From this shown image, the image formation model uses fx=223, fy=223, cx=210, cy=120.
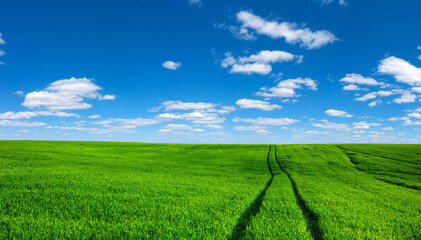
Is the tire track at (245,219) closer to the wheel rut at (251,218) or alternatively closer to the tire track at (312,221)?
the wheel rut at (251,218)

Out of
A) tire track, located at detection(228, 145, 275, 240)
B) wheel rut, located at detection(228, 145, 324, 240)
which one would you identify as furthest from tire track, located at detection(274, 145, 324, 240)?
tire track, located at detection(228, 145, 275, 240)

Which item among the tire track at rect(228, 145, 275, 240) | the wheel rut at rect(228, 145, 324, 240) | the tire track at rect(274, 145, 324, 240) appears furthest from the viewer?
the tire track at rect(274, 145, 324, 240)

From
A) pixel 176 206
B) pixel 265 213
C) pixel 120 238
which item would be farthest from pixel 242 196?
pixel 120 238

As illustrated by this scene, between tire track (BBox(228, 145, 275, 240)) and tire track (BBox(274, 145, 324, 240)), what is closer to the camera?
tire track (BBox(228, 145, 275, 240))

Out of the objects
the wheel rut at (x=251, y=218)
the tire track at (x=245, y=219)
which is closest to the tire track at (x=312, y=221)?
the wheel rut at (x=251, y=218)

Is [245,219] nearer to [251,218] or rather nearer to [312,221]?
[251,218]

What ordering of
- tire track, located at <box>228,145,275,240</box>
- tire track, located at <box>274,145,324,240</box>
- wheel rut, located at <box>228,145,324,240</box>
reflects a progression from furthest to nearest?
1. tire track, located at <box>274,145,324,240</box>
2. wheel rut, located at <box>228,145,324,240</box>
3. tire track, located at <box>228,145,275,240</box>

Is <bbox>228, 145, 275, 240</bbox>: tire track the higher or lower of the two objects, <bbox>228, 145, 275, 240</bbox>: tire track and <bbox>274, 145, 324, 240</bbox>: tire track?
the higher

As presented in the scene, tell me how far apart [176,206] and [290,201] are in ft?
15.4

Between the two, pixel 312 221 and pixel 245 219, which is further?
pixel 312 221

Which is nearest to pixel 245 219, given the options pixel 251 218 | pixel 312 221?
pixel 251 218

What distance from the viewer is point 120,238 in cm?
514

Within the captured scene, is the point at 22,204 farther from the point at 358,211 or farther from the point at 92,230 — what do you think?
the point at 358,211

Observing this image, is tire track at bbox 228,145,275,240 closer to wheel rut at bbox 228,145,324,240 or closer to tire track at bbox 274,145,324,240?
wheel rut at bbox 228,145,324,240
